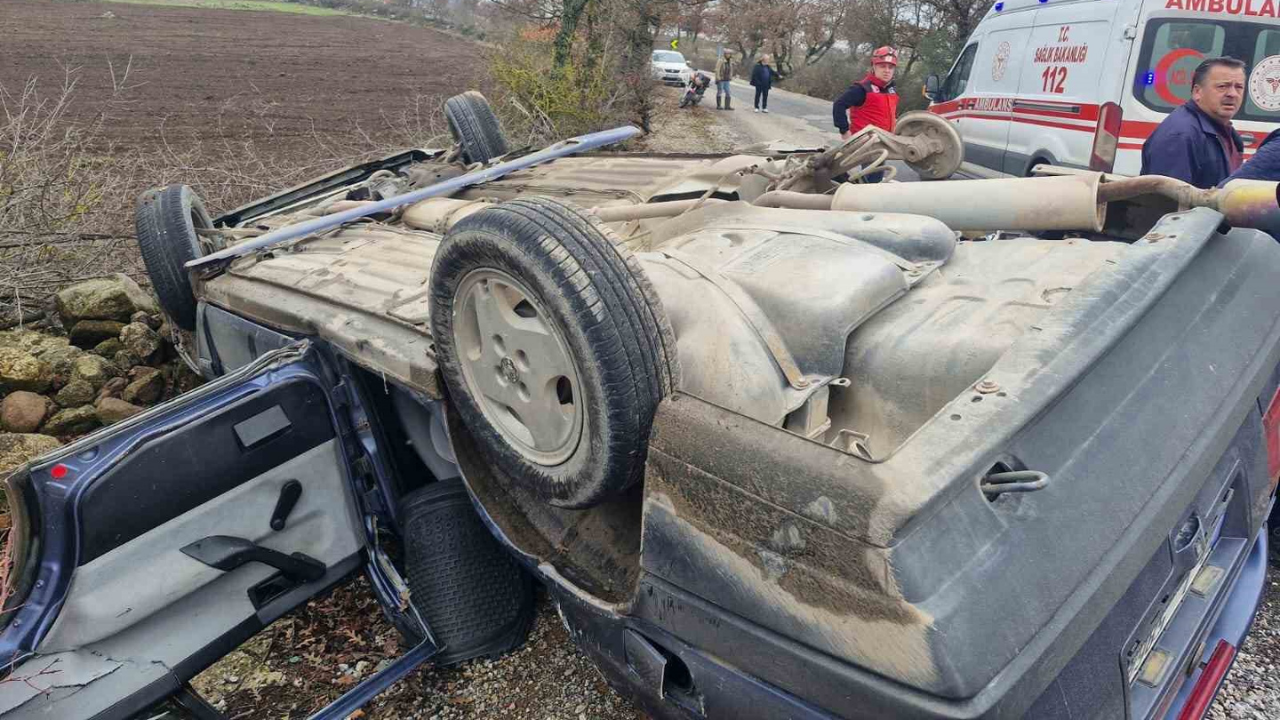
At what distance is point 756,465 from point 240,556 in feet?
4.59

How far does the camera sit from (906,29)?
2248 centimetres

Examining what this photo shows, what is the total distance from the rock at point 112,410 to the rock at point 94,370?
11.2 inches

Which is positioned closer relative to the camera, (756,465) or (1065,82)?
(756,465)

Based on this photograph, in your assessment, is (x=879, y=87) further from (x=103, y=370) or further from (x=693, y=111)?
(x=693, y=111)

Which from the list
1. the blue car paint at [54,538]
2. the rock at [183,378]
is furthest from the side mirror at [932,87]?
the blue car paint at [54,538]

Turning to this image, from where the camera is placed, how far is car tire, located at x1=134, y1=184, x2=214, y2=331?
135 inches

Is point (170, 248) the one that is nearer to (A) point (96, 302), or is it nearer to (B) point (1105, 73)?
(A) point (96, 302)

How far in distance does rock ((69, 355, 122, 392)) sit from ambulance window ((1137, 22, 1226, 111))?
6603 millimetres

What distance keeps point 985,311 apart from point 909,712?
104cm

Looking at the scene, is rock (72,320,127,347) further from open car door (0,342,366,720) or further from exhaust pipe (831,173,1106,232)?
exhaust pipe (831,173,1106,232)

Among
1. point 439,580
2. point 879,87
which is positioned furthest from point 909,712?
point 879,87

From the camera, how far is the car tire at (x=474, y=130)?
516cm

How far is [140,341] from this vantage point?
4223 millimetres

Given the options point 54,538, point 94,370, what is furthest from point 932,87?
point 54,538
